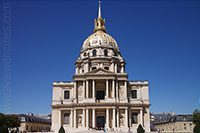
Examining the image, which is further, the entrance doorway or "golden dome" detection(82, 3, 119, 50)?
"golden dome" detection(82, 3, 119, 50)

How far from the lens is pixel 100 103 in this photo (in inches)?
2056

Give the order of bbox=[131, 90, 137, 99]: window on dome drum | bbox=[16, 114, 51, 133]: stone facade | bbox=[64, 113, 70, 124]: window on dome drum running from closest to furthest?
bbox=[64, 113, 70, 124]: window on dome drum → bbox=[131, 90, 137, 99]: window on dome drum → bbox=[16, 114, 51, 133]: stone facade

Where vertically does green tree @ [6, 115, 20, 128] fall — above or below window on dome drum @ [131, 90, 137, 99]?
below

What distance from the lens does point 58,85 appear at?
57.6 m

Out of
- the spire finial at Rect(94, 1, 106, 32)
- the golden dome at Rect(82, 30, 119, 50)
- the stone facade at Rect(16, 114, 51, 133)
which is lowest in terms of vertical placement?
the stone facade at Rect(16, 114, 51, 133)

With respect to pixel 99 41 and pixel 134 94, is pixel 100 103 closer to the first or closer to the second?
pixel 134 94

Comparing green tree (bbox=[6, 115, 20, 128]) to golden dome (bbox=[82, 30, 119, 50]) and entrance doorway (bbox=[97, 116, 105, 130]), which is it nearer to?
entrance doorway (bbox=[97, 116, 105, 130])

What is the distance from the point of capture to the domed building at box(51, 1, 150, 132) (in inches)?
2067

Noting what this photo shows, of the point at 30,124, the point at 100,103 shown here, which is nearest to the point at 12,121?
A: the point at 30,124

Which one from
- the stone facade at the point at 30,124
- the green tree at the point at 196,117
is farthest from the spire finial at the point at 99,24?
the green tree at the point at 196,117

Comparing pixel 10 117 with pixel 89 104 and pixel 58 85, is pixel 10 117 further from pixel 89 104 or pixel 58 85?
pixel 89 104

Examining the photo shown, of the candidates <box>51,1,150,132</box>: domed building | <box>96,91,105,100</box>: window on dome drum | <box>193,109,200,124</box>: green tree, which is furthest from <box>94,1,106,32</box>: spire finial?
<box>193,109,200,124</box>: green tree

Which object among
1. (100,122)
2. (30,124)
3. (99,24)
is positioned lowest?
(30,124)

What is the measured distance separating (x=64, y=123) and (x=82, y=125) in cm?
473
